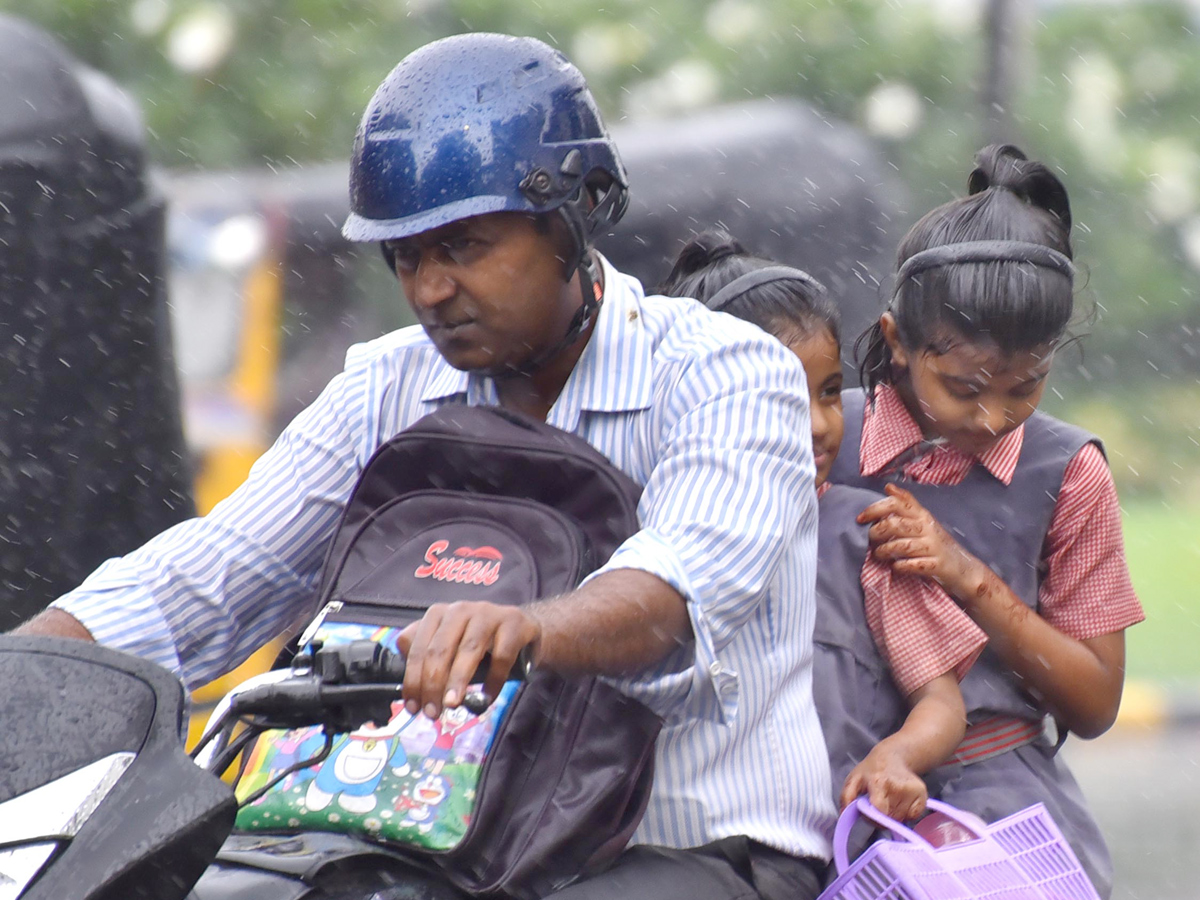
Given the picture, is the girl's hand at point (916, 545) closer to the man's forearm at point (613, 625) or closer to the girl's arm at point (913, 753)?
the girl's arm at point (913, 753)

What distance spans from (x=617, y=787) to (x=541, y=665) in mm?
264

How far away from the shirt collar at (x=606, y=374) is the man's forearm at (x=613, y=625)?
414 millimetres

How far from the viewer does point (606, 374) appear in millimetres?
2586

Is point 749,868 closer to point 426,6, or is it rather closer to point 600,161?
point 600,161

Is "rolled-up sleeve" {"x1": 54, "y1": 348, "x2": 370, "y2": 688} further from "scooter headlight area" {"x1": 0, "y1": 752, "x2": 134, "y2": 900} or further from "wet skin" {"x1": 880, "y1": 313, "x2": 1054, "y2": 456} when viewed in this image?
"wet skin" {"x1": 880, "y1": 313, "x2": 1054, "y2": 456}

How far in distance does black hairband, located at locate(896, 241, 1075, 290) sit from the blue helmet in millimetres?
984

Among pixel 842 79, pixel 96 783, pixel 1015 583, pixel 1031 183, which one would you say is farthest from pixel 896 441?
pixel 842 79

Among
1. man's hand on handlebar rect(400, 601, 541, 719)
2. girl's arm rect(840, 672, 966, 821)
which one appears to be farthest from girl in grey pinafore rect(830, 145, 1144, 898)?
man's hand on handlebar rect(400, 601, 541, 719)

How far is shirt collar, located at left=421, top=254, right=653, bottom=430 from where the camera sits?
257 cm

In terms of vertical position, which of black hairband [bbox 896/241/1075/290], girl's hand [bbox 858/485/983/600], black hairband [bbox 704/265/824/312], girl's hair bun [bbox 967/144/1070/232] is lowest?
girl's hand [bbox 858/485/983/600]

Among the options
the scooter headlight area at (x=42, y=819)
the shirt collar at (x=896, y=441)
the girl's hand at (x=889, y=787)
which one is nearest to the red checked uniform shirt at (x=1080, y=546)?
the shirt collar at (x=896, y=441)

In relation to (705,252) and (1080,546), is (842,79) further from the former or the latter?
(1080,546)

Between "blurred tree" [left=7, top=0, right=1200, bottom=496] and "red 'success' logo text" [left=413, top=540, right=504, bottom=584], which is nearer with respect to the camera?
"red 'success' logo text" [left=413, top=540, right=504, bottom=584]

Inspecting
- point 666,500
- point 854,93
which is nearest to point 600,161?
point 666,500
